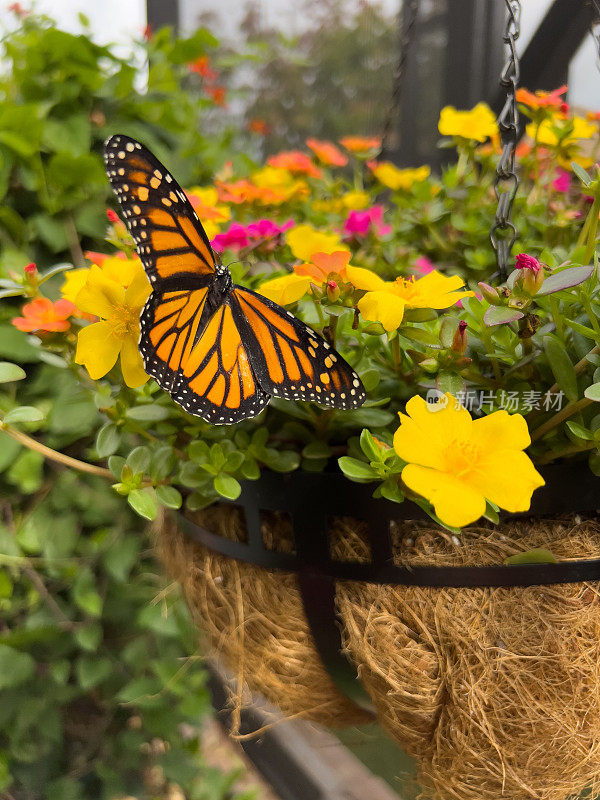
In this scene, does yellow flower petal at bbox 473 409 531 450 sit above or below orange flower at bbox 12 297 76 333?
below

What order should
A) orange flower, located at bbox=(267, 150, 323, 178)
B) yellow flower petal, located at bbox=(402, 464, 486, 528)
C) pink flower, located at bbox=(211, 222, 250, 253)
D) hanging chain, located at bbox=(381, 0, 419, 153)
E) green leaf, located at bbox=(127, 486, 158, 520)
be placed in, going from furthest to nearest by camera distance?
orange flower, located at bbox=(267, 150, 323, 178), hanging chain, located at bbox=(381, 0, 419, 153), pink flower, located at bbox=(211, 222, 250, 253), green leaf, located at bbox=(127, 486, 158, 520), yellow flower petal, located at bbox=(402, 464, 486, 528)

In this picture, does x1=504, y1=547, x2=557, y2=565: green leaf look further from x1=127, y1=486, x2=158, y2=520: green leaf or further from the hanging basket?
x1=127, y1=486, x2=158, y2=520: green leaf

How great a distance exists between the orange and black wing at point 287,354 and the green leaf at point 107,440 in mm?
190

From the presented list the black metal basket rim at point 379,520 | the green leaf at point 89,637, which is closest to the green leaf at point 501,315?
the black metal basket rim at point 379,520

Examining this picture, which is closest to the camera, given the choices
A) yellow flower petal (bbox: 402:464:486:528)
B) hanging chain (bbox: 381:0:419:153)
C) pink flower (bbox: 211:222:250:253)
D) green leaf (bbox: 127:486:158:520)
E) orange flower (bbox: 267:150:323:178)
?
yellow flower petal (bbox: 402:464:486:528)

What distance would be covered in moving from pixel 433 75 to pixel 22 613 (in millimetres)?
1518

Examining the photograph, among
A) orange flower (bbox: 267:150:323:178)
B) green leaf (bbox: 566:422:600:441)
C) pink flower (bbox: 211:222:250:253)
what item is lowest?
green leaf (bbox: 566:422:600:441)

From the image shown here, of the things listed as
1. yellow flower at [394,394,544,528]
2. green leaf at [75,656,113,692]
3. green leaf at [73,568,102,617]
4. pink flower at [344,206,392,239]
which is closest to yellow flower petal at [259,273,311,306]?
yellow flower at [394,394,544,528]

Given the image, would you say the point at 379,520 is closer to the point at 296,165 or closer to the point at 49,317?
the point at 49,317

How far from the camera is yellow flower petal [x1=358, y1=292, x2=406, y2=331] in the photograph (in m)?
0.39

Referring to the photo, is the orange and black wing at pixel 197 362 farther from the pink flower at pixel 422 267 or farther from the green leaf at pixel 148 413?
the pink flower at pixel 422 267

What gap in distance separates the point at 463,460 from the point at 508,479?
0.03m

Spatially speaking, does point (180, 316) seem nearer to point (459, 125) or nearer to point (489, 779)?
point (489, 779)

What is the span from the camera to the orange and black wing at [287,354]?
1.25 ft
